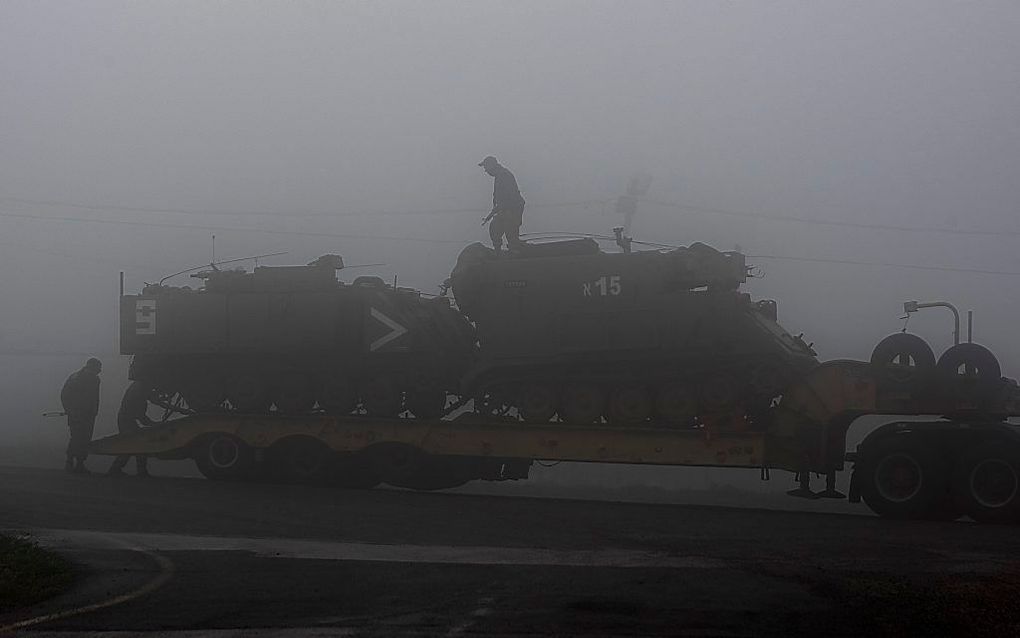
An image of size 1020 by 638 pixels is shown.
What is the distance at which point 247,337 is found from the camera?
1908cm

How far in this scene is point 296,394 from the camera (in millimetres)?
19031

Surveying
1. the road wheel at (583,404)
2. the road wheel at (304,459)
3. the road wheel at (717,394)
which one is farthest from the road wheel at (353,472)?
the road wheel at (717,394)

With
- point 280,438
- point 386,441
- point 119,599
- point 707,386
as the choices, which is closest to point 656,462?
point 707,386

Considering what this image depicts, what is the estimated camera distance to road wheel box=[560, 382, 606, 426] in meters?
17.2

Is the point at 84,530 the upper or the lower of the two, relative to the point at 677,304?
lower

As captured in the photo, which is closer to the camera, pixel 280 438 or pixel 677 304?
pixel 677 304

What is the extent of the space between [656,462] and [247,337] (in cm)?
705

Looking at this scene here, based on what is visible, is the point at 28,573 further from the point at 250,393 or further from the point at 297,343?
the point at 250,393

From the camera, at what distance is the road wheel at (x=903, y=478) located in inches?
584

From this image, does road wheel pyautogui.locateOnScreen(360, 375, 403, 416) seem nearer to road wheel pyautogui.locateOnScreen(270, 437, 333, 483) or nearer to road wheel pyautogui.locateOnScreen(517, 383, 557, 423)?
road wheel pyautogui.locateOnScreen(270, 437, 333, 483)

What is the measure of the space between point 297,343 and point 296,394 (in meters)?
0.86

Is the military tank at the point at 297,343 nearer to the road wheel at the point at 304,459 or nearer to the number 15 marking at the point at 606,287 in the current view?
the road wheel at the point at 304,459

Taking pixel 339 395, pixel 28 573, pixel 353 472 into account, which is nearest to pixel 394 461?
pixel 353 472

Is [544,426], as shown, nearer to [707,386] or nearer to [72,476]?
[707,386]
